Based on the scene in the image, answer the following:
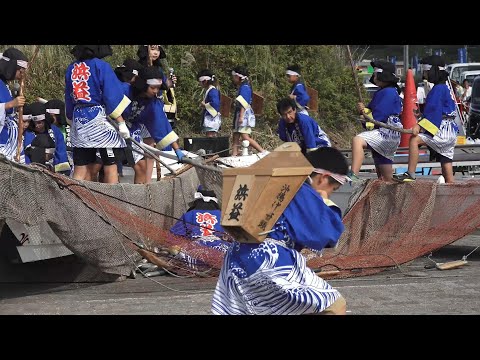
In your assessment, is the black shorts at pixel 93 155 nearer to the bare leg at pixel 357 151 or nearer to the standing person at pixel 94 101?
the standing person at pixel 94 101

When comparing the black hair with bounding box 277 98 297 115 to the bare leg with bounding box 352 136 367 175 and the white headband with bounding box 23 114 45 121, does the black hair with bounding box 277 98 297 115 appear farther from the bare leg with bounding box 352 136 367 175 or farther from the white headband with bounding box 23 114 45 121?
the white headband with bounding box 23 114 45 121

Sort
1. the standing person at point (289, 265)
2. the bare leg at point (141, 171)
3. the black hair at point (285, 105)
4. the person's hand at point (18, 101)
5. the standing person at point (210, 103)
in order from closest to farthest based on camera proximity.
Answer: the standing person at point (289, 265)
the person's hand at point (18, 101)
the bare leg at point (141, 171)
the black hair at point (285, 105)
the standing person at point (210, 103)

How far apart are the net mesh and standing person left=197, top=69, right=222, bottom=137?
846cm

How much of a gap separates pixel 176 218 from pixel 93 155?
123 centimetres

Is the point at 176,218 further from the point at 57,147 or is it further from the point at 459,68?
the point at 459,68

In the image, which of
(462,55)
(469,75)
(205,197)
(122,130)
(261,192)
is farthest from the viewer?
(462,55)

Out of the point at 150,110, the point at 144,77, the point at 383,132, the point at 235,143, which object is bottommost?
the point at 235,143

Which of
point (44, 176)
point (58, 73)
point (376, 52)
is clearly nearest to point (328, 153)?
point (44, 176)

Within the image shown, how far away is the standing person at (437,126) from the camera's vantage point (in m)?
11.3

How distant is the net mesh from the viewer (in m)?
7.59

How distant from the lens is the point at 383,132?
1154 centimetres

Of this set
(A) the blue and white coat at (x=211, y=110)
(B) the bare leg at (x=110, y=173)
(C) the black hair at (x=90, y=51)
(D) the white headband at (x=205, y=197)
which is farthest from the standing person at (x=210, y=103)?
(D) the white headband at (x=205, y=197)

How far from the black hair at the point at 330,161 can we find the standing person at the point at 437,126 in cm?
616

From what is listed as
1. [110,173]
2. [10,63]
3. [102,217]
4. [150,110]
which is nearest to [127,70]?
[150,110]
